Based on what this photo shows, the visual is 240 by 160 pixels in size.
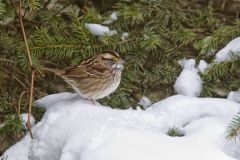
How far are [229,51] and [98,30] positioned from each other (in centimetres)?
107

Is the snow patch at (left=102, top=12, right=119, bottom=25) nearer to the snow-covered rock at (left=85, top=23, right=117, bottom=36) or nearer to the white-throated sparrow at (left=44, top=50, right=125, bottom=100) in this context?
the snow-covered rock at (left=85, top=23, right=117, bottom=36)

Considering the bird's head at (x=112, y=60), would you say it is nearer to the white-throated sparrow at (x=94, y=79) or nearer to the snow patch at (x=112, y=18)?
the white-throated sparrow at (x=94, y=79)

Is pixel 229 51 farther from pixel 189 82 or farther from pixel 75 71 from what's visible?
pixel 75 71

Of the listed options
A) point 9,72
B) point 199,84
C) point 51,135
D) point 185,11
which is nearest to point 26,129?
point 51,135

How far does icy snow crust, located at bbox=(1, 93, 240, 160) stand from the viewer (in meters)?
3.71

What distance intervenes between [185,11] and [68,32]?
1045mm

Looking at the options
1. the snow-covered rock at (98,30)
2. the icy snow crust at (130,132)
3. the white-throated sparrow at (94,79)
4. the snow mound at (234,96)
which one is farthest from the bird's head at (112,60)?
the snow mound at (234,96)

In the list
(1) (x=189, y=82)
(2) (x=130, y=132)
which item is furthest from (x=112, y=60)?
(2) (x=130, y=132)

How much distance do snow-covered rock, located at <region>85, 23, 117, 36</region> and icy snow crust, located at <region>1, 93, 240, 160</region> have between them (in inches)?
22.6

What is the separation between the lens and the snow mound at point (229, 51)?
4824mm

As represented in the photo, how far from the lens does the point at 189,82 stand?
4848 mm

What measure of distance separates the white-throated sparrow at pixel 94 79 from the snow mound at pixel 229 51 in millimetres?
785

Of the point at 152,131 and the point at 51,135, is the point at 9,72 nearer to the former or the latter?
the point at 51,135

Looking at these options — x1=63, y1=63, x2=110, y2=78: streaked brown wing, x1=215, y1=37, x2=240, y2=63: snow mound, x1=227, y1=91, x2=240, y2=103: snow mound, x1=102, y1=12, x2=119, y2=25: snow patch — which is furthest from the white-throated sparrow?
x1=227, y1=91, x2=240, y2=103: snow mound
